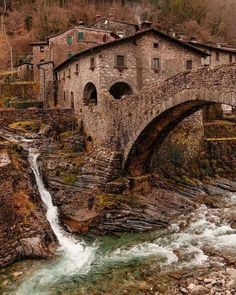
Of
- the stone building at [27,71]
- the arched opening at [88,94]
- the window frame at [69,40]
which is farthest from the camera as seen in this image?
the stone building at [27,71]

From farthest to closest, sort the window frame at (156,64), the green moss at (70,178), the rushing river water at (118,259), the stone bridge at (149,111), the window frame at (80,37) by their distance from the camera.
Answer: the window frame at (80,37) → the window frame at (156,64) → the green moss at (70,178) → the stone bridge at (149,111) → the rushing river water at (118,259)

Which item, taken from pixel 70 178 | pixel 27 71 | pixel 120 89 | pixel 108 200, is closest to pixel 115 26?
pixel 27 71

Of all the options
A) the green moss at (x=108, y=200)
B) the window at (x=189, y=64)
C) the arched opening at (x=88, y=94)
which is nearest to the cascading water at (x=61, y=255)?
the green moss at (x=108, y=200)

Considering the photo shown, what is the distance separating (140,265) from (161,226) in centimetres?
475

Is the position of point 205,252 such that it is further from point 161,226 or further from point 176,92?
point 176,92

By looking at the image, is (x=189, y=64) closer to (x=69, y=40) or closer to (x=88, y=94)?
(x=88, y=94)

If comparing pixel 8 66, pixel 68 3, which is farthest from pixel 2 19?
pixel 8 66

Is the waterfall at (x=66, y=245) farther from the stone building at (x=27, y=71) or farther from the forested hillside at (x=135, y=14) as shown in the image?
the forested hillside at (x=135, y=14)

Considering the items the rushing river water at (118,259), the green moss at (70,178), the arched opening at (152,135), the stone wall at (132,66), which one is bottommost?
the rushing river water at (118,259)

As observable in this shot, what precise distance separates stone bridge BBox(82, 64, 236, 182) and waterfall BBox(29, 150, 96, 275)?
13.0ft

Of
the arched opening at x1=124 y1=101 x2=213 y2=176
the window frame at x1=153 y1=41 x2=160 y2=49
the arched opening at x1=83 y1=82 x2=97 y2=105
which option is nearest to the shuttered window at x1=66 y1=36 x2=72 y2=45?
the arched opening at x1=83 y1=82 x2=97 y2=105

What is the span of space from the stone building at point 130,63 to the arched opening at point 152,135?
14.9 ft

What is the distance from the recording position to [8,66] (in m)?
52.0

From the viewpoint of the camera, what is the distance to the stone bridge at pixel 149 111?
50.1ft
